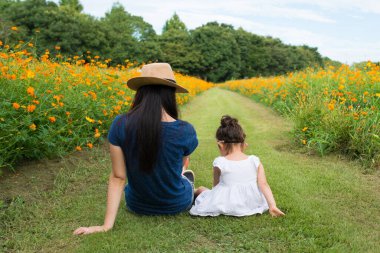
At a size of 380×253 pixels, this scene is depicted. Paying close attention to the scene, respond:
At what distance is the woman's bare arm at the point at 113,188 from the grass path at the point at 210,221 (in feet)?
0.23

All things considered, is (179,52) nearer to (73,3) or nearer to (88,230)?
(73,3)

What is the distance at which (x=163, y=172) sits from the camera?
2623 millimetres

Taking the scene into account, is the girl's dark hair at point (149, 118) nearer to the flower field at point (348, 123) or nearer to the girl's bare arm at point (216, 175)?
the girl's bare arm at point (216, 175)

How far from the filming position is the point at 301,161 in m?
4.82

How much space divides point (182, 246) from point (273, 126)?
544cm

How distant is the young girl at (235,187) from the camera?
292cm

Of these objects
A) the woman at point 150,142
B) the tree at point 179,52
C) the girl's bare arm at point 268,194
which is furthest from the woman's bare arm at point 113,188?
the tree at point 179,52

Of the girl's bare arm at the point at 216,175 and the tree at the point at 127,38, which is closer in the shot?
the girl's bare arm at the point at 216,175

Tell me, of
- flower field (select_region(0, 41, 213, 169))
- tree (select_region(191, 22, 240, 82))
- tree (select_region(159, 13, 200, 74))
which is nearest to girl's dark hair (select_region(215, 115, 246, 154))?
flower field (select_region(0, 41, 213, 169))

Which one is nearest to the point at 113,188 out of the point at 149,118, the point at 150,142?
the point at 150,142

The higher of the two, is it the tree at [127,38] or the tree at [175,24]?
the tree at [175,24]

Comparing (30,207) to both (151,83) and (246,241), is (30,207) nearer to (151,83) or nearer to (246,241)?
(151,83)

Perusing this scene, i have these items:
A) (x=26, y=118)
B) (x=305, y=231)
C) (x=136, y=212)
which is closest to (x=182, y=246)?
(x=136, y=212)

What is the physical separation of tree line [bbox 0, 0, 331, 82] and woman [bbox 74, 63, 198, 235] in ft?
46.2
